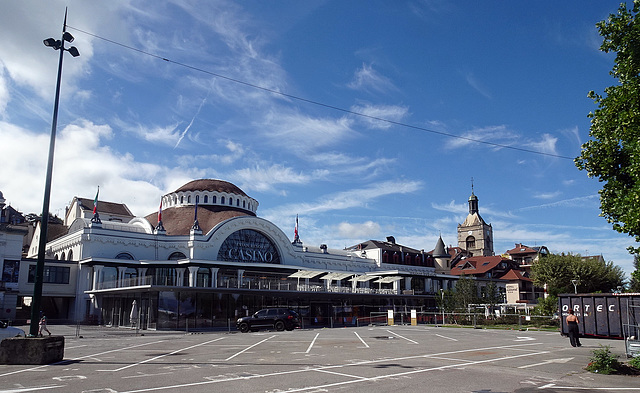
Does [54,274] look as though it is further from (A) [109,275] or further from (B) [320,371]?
(B) [320,371]

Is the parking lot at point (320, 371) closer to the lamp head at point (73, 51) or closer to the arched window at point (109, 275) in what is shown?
the lamp head at point (73, 51)

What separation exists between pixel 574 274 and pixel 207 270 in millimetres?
41998

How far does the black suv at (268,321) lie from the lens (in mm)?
35906

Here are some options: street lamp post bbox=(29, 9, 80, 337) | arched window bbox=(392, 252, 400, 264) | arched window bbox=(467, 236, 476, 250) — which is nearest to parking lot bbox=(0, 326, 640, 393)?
street lamp post bbox=(29, 9, 80, 337)

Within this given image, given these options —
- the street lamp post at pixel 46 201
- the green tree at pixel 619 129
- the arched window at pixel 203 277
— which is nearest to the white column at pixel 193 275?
the arched window at pixel 203 277

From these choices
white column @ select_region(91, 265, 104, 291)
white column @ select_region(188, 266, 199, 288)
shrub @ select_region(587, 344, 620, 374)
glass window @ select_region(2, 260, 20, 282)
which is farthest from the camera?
white column @ select_region(188, 266, 199, 288)

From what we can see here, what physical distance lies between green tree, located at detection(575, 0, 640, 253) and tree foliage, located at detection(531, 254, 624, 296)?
159 feet

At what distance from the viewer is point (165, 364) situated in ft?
51.1

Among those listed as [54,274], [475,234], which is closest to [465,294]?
[54,274]

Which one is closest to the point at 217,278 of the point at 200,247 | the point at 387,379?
the point at 200,247

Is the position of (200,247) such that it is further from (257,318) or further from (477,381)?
(477,381)

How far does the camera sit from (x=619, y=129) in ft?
46.5

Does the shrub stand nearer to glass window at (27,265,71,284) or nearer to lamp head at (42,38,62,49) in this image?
lamp head at (42,38,62,49)

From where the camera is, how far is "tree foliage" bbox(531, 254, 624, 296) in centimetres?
5878
